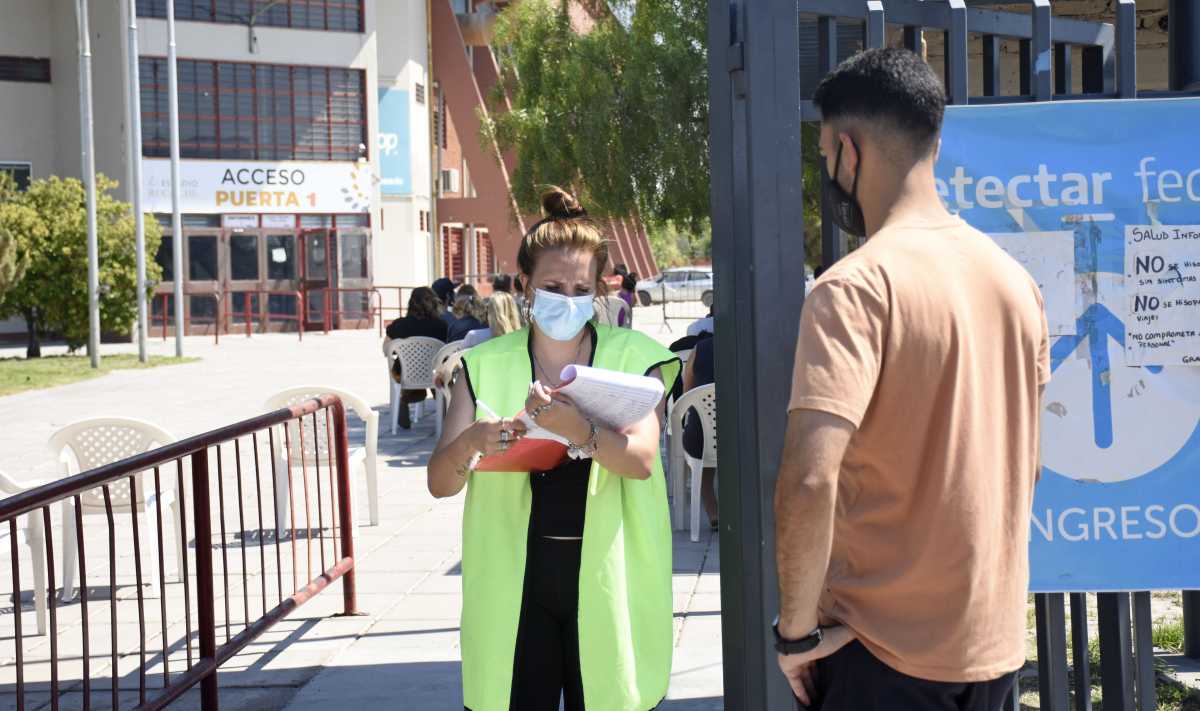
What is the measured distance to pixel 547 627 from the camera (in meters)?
3.56

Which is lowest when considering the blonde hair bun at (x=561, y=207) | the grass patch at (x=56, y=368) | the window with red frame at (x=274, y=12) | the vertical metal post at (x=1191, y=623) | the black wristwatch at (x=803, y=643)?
the vertical metal post at (x=1191, y=623)

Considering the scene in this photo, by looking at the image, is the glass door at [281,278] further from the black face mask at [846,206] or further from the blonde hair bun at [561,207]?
the black face mask at [846,206]

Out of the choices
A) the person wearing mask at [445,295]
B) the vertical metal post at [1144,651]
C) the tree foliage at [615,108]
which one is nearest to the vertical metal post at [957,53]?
the vertical metal post at [1144,651]

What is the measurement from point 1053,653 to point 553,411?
161cm

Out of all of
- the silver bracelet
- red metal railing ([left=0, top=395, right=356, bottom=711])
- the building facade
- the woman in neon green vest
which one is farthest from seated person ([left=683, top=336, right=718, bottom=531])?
the building facade

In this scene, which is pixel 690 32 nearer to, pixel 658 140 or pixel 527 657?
pixel 658 140

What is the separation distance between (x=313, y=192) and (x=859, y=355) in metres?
36.3

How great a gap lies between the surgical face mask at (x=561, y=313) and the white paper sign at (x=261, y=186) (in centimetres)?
3380

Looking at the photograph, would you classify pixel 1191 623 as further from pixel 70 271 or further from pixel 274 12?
pixel 274 12

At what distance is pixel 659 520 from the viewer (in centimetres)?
362

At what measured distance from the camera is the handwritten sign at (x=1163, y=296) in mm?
3811

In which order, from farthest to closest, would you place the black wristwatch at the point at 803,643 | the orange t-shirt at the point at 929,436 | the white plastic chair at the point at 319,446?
1. the white plastic chair at the point at 319,446
2. the black wristwatch at the point at 803,643
3. the orange t-shirt at the point at 929,436

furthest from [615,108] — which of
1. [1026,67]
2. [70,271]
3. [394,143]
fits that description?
[394,143]

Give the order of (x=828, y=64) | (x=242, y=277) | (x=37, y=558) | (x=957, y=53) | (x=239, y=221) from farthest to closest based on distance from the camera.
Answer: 1. (x=239, y=221)
2. (x=242, y=277)
3. (x=37, y=558)
4. (x=957, y=53)
5. (x=828, y=64)
